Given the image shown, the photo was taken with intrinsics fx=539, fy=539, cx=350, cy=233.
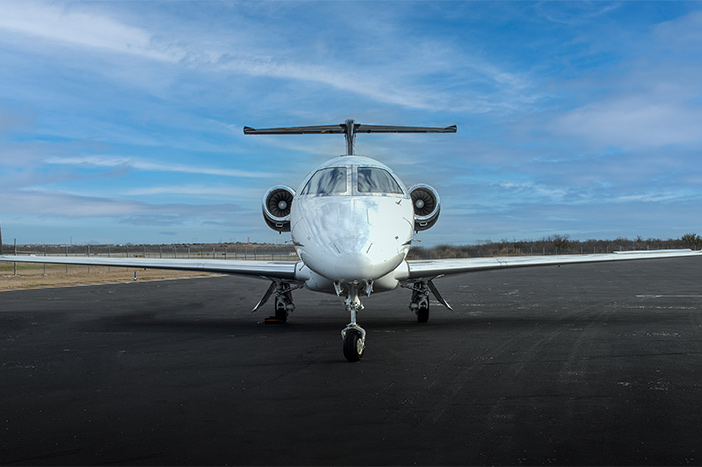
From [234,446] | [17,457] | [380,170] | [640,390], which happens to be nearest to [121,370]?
[17,457]

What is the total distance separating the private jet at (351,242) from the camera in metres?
7.79

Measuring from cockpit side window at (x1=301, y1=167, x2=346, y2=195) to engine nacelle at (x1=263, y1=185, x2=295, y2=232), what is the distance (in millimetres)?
3328

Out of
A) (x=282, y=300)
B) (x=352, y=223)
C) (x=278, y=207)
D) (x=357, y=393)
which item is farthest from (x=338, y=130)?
(x=357, y=393)

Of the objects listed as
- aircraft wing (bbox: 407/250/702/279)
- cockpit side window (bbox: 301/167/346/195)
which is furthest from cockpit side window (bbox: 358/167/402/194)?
Answer: aircraft wing (bbox: 407/250/702/279)

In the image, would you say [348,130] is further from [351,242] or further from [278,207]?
[351,242]

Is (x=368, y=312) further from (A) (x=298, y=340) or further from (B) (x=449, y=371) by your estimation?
(B) (x=449, y=371)

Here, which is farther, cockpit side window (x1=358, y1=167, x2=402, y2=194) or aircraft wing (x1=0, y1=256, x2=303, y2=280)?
aircraft wing (x1=0, y1=256, x2=303, y2=280)

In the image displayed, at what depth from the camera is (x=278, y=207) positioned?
43.5 ft

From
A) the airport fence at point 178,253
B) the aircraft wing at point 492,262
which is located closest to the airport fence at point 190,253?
the airport fence at point 178,253

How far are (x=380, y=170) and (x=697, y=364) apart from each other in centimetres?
569

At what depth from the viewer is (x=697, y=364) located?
739 centimetres

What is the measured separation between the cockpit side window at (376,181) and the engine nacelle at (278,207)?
12.5ft

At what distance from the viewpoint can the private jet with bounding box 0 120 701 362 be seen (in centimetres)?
779

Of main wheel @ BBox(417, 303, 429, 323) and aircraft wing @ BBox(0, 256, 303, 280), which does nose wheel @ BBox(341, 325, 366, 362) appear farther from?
main wheel @ BBox(417, 303, 429, 323)
